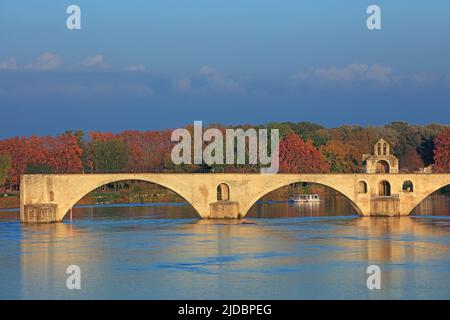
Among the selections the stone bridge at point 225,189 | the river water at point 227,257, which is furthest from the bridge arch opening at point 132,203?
the river water at point 227,257

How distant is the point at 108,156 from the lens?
247ft

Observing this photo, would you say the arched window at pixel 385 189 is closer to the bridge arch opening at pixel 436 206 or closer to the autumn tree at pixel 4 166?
the bridge arch opening at pixel 436 206

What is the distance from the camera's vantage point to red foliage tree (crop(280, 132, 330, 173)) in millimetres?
78125

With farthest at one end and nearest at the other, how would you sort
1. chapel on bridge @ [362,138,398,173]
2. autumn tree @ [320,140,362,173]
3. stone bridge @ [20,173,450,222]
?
autumn tree @ [320,140,362,173] → chapel on bridge @ [362,138,398,173] → stone bridge @ [20,173,450,222]

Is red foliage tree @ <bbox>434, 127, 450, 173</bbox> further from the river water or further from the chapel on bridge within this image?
the river water

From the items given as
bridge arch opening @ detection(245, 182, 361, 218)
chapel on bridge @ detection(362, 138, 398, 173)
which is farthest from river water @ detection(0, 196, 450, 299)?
chapel on bridge @ detection(362, 138, 398, 173)

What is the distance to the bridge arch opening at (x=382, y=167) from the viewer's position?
55819 millimetres

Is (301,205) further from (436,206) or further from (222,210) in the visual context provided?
(222,210)

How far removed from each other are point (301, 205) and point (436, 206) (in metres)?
9.08

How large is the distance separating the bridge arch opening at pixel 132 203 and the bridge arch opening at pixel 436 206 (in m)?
13.1

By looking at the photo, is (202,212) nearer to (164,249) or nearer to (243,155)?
(164,249)

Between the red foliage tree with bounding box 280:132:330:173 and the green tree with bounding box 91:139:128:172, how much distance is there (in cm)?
1234

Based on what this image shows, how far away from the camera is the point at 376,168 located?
183 feet

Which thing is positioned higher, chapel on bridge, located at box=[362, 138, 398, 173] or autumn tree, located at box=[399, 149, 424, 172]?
autumn tree, located at box=[399, 149, 424, 172]
